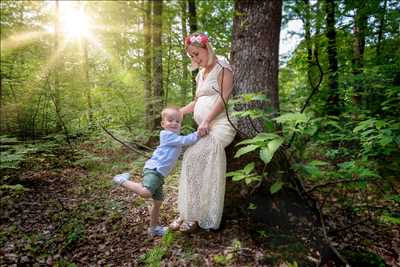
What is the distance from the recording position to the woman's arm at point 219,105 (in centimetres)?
292

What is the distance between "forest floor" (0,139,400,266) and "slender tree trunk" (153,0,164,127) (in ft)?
7.38

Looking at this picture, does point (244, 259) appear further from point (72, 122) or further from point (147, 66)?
point (147, 66)

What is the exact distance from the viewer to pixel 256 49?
3240 mm

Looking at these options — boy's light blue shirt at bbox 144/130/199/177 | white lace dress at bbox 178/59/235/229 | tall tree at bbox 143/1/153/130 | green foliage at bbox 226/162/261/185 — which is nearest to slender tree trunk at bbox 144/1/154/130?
tall tree at bbox 143/1/153/130

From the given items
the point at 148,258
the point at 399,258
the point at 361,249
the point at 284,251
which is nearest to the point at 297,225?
the point at 284,251

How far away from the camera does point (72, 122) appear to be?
7.32 m

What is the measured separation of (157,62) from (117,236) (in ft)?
15.3

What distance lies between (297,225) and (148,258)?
5.19 feet

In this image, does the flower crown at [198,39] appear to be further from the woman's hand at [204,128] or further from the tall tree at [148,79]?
the tall tree at [148,79]

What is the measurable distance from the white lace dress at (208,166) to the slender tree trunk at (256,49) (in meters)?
0.32

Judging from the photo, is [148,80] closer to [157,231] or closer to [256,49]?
[256,49]

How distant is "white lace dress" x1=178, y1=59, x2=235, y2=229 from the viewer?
117 inches

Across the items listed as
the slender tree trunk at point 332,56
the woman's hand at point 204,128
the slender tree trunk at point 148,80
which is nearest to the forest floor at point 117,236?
the woman's hand at point 204,128

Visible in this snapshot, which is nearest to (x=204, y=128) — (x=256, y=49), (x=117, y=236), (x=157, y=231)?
(x=256, y=49)
